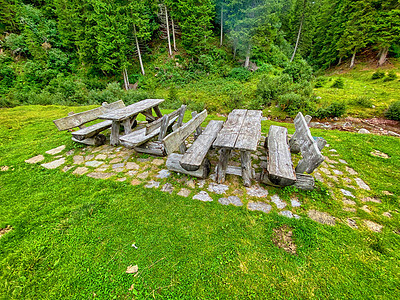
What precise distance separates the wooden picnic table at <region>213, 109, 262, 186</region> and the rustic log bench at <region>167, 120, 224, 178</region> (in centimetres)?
29

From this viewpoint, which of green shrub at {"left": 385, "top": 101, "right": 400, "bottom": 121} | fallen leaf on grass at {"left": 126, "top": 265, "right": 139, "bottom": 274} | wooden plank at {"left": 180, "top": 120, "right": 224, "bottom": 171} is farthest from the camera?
green shrub at {"left": 385, "top": 101, "right": 400, "bottom": 121}

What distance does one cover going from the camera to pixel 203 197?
102 inches

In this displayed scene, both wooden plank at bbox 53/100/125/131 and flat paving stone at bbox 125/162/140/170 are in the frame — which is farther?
wooden plank at bbox 53/100/125/131

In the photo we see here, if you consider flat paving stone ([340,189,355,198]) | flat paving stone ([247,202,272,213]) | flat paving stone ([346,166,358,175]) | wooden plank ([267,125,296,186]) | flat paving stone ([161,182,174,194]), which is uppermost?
wooden plank ([267,125,296,186])

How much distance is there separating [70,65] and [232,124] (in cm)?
2237

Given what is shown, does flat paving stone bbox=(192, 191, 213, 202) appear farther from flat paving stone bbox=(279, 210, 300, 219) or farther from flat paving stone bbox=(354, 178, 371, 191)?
flat paving stone bbox=(354, 178, 371, 191)

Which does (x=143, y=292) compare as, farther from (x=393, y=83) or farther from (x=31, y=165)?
(x=393, y=83)

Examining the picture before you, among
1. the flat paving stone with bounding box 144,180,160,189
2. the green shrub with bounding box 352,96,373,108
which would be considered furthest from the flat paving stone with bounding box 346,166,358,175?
the green shrub with bounding box 352,96,373,108

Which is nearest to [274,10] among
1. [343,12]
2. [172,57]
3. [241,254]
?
[343,12]

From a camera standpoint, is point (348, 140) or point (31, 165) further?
point (348, 140)

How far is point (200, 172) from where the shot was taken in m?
2.87

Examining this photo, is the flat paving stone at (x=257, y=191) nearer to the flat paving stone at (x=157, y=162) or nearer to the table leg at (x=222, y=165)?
the table leg at (x=222, y=165)

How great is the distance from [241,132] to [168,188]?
1700 millimetres

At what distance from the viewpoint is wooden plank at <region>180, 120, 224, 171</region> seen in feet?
8.31
